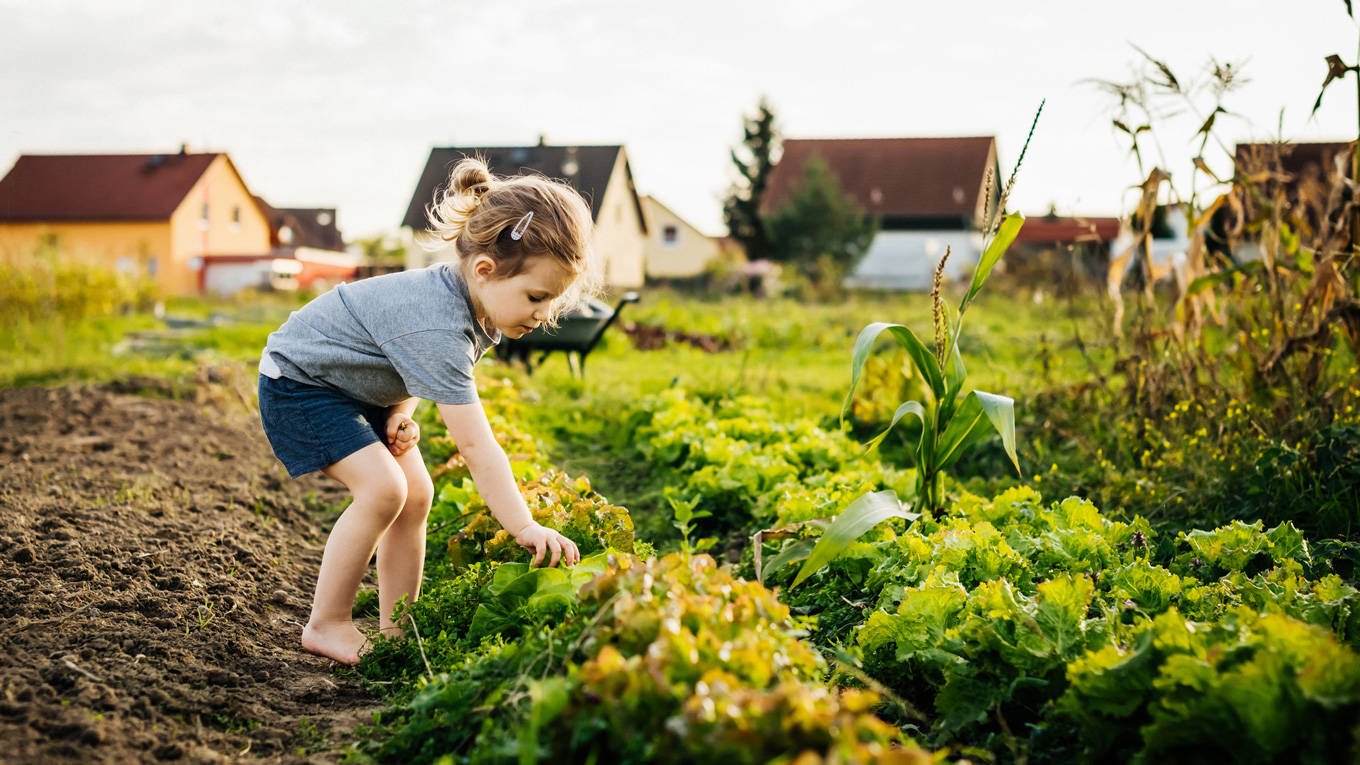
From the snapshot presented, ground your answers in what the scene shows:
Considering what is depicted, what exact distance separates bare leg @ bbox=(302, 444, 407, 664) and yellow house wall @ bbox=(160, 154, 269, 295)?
106ft

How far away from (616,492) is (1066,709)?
292 centimetres

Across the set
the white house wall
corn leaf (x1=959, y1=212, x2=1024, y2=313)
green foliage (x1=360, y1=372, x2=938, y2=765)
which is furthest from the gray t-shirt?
the white house wall

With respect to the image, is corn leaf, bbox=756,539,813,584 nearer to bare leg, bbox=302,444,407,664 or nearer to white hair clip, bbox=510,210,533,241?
bare leg, bbox=302,444,407,664

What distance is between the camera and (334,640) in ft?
8.42

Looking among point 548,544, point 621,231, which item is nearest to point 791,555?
point 548,544

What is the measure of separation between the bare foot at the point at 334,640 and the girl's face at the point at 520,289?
36.3 inches

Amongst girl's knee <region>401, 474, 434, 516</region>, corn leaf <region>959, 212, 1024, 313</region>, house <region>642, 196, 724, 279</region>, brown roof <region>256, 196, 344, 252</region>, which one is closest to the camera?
girl's knee <region>401, 474, 434, 516</region>

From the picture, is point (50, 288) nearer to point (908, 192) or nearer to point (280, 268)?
point (280, 268)

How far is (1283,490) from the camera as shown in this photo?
3365mm

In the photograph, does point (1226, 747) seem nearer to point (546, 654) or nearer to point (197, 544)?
point (546, 654)

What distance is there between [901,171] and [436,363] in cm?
3548

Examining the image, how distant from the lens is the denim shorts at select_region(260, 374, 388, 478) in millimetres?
2529

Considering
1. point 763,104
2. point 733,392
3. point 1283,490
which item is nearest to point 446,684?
point 1283,490

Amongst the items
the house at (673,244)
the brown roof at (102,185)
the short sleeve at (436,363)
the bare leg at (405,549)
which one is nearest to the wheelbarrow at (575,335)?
the bare leg at (405,549)
